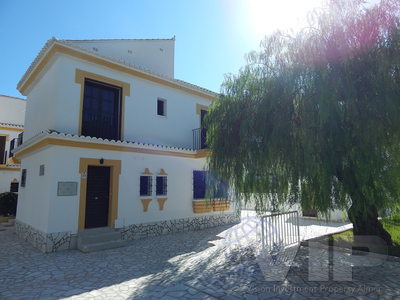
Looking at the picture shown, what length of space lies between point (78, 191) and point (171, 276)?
4610 mm

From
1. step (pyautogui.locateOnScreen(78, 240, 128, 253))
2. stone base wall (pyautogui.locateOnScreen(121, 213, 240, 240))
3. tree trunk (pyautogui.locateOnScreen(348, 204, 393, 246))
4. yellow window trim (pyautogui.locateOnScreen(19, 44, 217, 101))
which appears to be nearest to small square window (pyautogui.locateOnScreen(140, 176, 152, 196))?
stone base wall (pyautogui.locateOnScreen(121, 213, 240, 240))

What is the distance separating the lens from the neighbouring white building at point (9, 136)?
54.7 feet

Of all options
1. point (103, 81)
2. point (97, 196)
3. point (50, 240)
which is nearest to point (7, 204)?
point (97, 196)

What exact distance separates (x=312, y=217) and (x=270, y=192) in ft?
28.7

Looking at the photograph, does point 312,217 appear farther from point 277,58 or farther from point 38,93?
point 38,93

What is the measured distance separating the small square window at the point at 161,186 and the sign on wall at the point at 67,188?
322cm

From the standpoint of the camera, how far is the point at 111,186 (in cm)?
941

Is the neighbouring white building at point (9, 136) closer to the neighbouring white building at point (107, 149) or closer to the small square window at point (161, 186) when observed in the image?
the neighbouring white building at point (107, 149)

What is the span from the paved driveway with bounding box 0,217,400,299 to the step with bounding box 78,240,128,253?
27 cm

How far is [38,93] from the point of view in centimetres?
1062

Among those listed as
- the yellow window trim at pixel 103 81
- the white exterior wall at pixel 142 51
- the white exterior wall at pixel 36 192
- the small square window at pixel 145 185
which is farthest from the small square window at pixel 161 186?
the white exterior wall at pixel 142 51

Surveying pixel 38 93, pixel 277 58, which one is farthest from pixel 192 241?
pixel 38 93

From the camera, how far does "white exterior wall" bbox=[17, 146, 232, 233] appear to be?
8125mm

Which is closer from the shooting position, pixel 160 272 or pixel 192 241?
pixel 160 272
